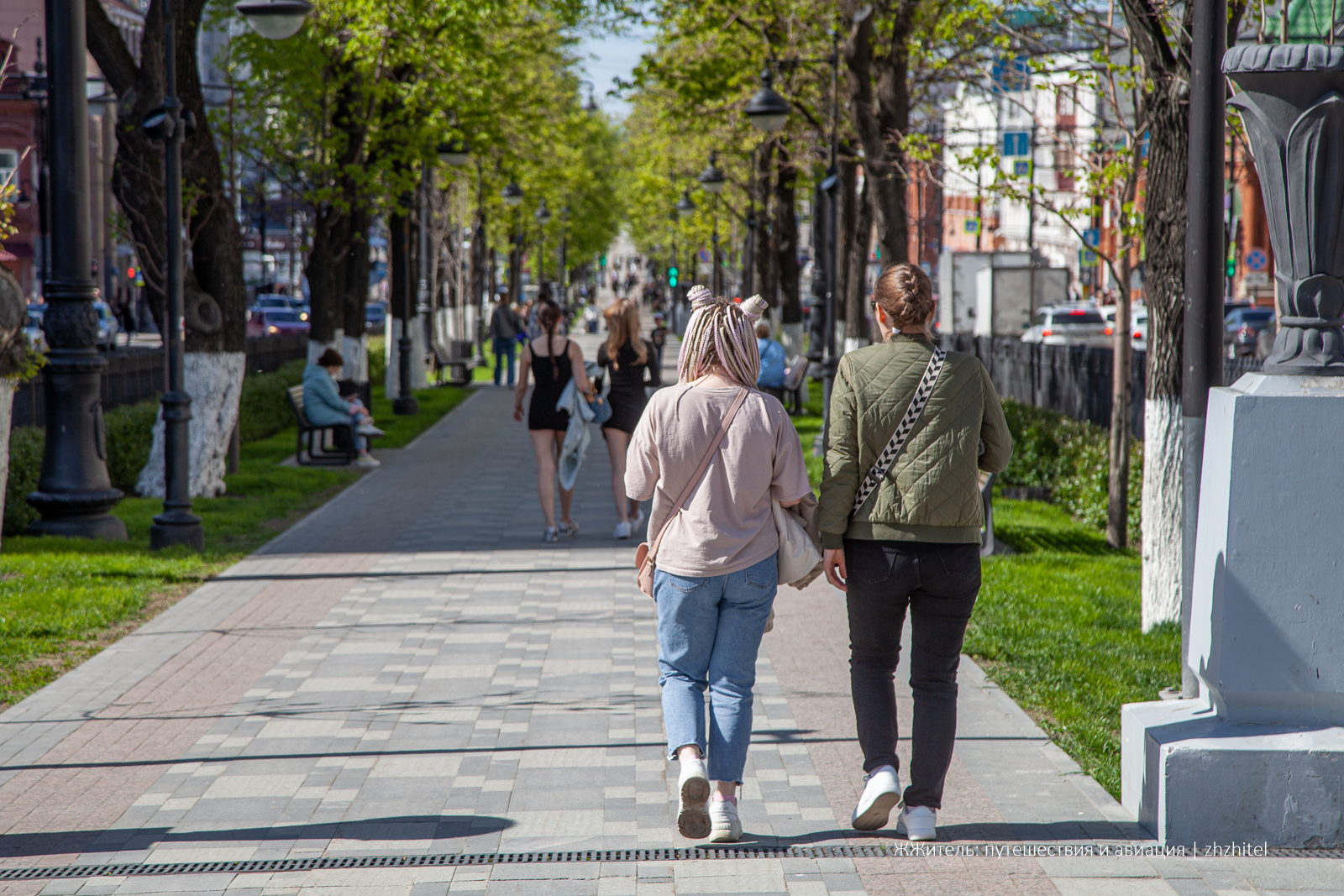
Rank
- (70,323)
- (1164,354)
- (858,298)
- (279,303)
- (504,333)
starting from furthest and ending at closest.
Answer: (279,303) → (504,333) → (858,298) → (70,323) → (1164,354)

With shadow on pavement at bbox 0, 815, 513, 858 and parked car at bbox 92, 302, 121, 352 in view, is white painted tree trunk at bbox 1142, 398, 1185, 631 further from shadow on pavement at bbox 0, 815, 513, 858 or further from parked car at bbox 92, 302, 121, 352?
parked car at bbox 92, 302, 121, 352

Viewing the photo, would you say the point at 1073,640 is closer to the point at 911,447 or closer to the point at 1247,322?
the point at 911,447

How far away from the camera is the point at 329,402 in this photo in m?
15.8

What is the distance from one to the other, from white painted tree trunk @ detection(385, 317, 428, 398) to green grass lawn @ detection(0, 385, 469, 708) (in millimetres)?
8734

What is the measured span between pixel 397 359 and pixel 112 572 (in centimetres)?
1462

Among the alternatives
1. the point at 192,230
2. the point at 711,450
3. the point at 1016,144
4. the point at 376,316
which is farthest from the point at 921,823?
the point at 376,316

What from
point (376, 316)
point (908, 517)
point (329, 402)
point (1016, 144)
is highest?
point (1016, 144)

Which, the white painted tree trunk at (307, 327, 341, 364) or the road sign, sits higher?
the road sign

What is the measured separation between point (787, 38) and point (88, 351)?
14.5 metres

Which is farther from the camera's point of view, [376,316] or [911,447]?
[376,316]

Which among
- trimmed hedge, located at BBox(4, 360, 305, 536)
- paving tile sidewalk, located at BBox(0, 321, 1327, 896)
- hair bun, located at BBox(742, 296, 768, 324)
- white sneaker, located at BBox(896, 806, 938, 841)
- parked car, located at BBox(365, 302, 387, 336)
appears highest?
parked car, located at BBox(365, 302, 387, 336)

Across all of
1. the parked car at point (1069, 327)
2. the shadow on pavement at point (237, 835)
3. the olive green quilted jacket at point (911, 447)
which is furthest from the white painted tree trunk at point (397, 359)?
the olive green quilted jacket at point (911, 447)

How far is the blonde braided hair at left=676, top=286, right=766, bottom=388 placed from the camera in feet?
14.9

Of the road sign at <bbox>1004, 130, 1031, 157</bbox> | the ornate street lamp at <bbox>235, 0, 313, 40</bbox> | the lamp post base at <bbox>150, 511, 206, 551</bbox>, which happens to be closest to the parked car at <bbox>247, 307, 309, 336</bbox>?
the road sign at <bbox>1004, 130, 1031, 157</bbox>
